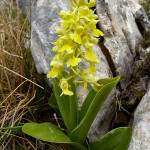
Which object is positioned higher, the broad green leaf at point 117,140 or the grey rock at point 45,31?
the grey rock at point 45,31

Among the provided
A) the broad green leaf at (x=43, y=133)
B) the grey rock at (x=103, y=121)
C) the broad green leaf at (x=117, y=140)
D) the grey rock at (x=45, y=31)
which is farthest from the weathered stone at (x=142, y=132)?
the grey rock at (x=45, y=31)

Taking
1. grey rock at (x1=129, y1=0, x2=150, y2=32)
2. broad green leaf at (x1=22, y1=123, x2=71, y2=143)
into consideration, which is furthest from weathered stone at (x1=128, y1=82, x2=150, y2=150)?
grey rock at (x1=129, y1=0, x2=150, y2=32)

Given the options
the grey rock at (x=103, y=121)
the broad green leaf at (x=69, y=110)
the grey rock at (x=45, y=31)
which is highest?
the grey rock at (x=45, y=31)

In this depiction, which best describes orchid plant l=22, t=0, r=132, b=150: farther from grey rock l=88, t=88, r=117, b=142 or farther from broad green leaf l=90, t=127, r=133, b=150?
grey rock l=88, t=88, r=117, b=142

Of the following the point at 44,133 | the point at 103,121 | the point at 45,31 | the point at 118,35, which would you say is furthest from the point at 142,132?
the point at 45,31

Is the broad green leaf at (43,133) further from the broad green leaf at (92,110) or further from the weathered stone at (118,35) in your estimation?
the weathered stone at (118,35)

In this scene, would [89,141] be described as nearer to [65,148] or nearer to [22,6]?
[65,148]

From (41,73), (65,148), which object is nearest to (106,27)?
(41,73)

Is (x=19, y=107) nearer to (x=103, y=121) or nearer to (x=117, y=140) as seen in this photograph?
(x=103, y=121)
